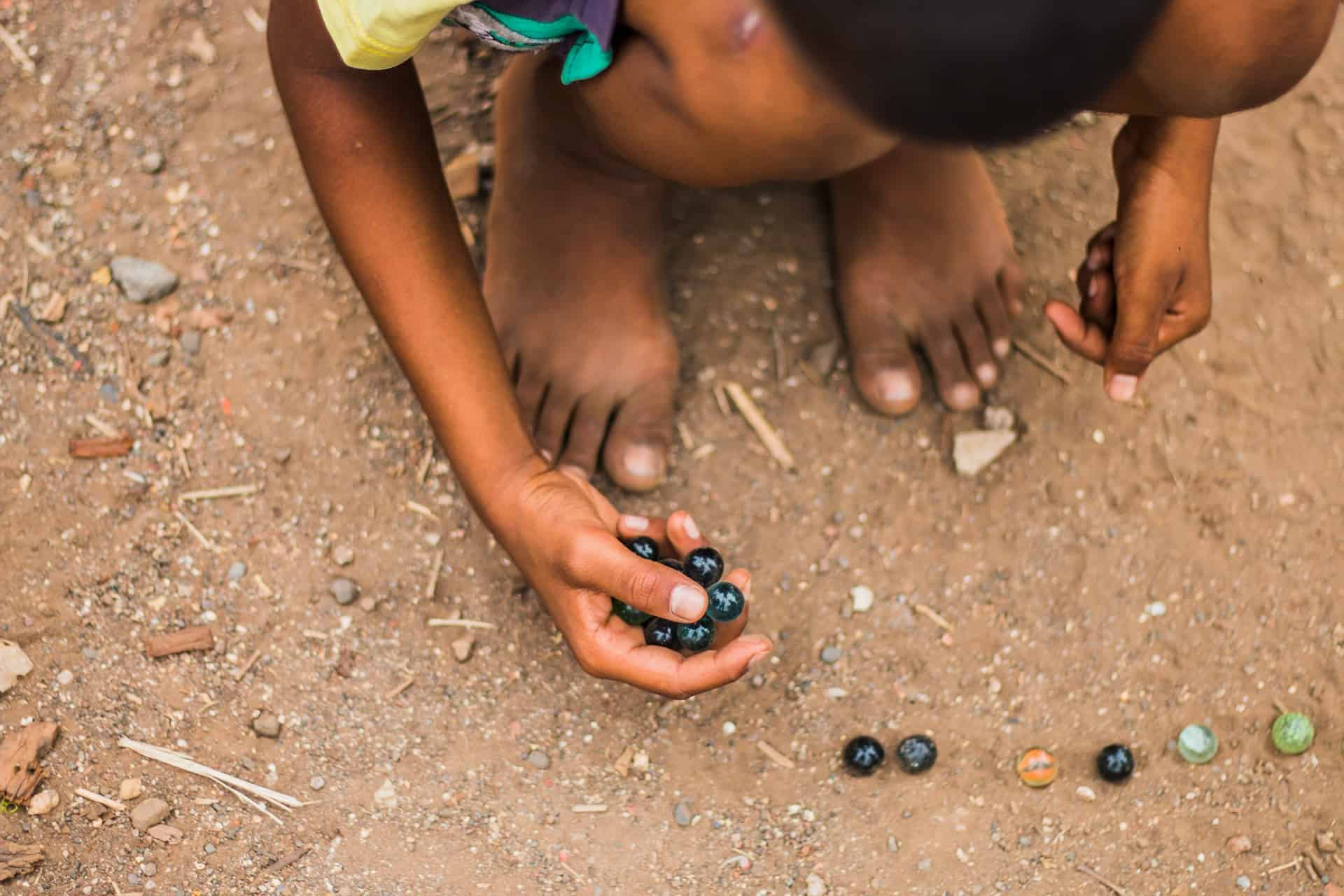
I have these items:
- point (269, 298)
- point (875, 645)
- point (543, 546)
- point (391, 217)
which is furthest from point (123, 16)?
point (875, 645)

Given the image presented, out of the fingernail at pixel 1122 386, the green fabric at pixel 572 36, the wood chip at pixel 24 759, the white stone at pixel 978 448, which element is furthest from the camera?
the white stone at pixel 978 448

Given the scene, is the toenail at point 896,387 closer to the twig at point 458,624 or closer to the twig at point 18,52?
the twig at point 458,624

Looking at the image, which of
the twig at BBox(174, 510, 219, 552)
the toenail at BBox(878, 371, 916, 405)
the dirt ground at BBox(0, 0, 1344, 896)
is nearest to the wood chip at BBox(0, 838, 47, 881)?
the dirt ground at BBox(0, 0, 1344, 896)

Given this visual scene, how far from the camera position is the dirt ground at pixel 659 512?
1.85 metres

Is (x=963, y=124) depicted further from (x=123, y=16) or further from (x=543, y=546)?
(x=123, y=16)

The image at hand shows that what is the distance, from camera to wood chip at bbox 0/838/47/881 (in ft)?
5.53

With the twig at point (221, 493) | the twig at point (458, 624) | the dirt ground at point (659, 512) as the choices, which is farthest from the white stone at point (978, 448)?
the twig at point (221, 493)

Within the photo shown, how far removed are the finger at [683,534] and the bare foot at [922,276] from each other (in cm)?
50

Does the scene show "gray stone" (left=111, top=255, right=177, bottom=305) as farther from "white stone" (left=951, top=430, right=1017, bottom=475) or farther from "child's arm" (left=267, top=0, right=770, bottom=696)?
"white stone" (left=951, top=430, right=1017, bottom=475)

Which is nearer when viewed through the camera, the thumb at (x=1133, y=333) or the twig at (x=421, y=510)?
the thumb at (x=1133, y=333)

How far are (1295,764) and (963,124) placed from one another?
54.8 inches

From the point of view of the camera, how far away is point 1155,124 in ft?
6.36

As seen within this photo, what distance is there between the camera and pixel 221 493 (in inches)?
81.1

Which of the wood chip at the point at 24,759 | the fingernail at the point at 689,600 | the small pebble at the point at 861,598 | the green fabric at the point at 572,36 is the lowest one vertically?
the small pebble at the point at 861,598
